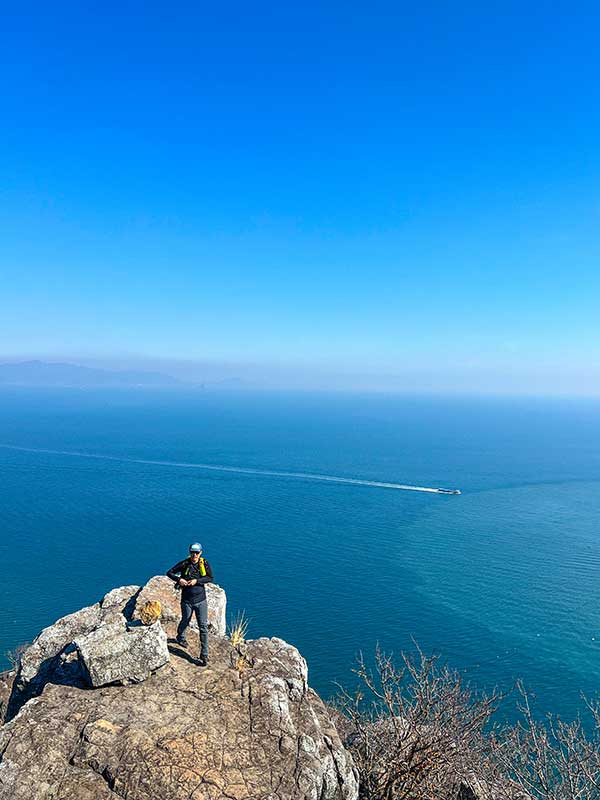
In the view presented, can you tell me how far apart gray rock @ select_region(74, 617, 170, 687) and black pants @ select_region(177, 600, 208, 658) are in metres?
1.06

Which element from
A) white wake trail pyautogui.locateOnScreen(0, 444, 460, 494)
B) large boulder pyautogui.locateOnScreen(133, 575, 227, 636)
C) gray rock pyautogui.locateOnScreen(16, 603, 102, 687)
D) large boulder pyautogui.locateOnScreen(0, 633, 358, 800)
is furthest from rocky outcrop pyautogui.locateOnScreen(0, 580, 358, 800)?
white wake trail pyautogui.locateOnScreen(0, 444, 460, 494)

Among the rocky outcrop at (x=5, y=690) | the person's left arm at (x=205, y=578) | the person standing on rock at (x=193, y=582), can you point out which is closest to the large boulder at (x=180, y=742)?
the person standing on rock at (x=193, y=582)

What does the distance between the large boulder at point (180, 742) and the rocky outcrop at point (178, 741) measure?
0.02 metres

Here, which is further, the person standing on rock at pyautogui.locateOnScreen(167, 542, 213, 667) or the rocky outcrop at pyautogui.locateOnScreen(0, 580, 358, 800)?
the person standing on rock at pyautogui.locateOnScreen(167, 542, 213, 667)

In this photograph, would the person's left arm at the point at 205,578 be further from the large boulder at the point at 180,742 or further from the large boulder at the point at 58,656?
Result: the large boulder at the point at 58,656

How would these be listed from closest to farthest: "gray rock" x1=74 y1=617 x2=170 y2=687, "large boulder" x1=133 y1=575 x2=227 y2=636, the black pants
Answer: "gray rock" x1=74 y1=617 x2=170 y2=687, the black pants, "large boulder" x1=133 y1=575 x2=227 y2=636

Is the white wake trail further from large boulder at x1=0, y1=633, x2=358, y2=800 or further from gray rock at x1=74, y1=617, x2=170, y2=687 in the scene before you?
gray rock at x1=74, y1=617, x2=170, y2=687

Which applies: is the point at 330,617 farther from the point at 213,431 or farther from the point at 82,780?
the point at 213,431

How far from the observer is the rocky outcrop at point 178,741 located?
9336 millimetres

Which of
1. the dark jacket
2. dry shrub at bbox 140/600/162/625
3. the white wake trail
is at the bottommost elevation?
the white wake trail

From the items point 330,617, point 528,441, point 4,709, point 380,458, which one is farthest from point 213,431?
point 4,709

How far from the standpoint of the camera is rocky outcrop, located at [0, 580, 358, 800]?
9336mm

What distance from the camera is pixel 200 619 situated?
1351 centimetres

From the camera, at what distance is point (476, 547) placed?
67.7 m
